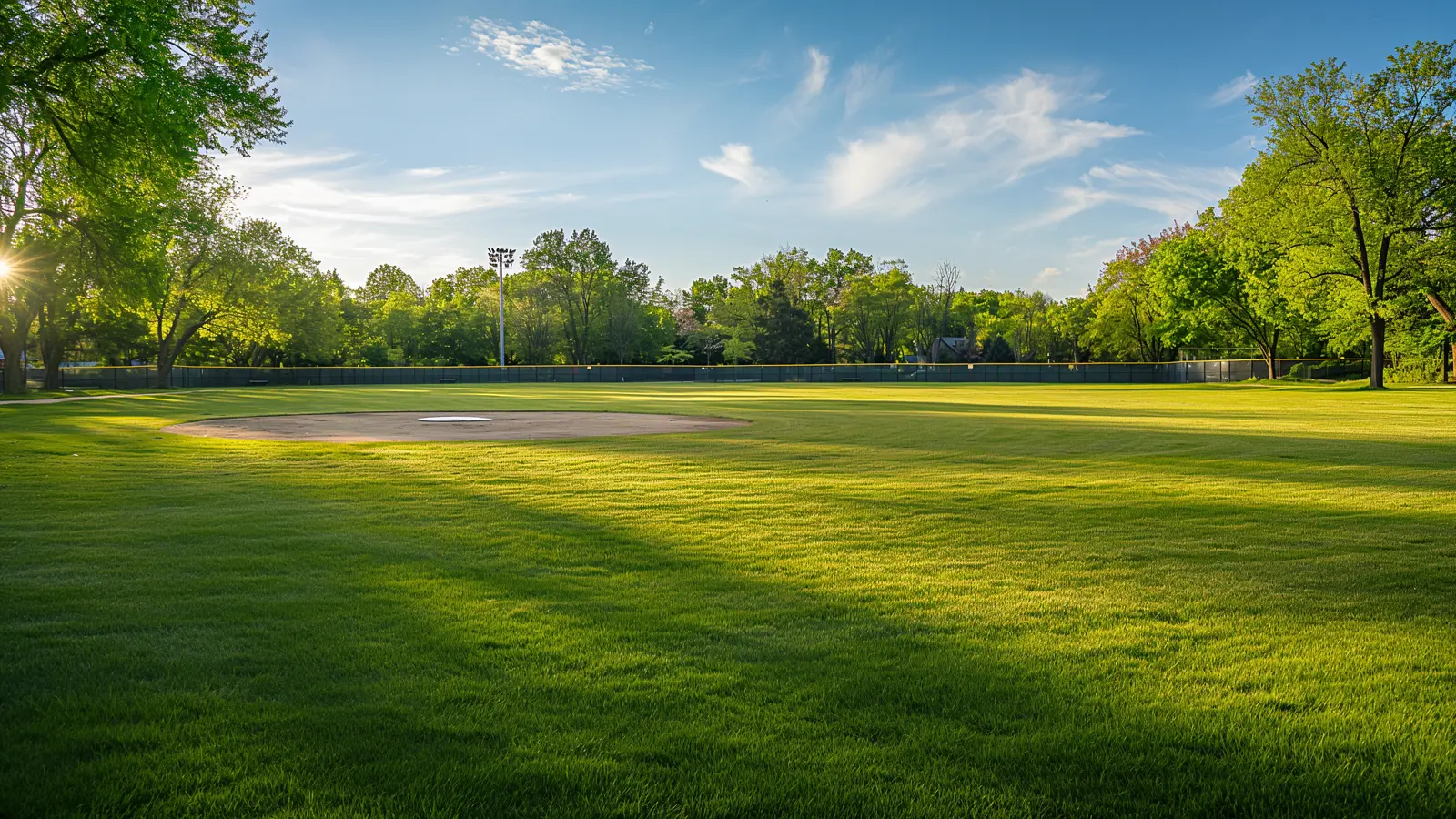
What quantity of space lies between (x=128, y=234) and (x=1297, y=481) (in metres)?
23.6

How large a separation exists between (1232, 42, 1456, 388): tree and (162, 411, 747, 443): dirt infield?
3642cm

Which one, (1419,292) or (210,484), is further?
(1419,292)

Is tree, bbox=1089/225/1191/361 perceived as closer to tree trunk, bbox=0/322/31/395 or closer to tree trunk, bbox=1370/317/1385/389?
tree trunk, bbox=1370/317/1385/389

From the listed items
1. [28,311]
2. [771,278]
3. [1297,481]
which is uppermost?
[771,278]

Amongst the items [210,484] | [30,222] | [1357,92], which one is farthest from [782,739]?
[1357,92]

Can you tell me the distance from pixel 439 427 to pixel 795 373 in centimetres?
6064

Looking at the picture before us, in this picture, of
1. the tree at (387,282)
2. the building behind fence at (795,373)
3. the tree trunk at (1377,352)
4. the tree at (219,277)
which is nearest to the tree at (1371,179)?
the tree trunk at (1377,352)

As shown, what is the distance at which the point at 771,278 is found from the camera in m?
93.1

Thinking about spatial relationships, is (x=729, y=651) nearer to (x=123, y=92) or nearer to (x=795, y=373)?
(x=123, y=92)

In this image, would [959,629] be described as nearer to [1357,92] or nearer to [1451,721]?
[1451,721]

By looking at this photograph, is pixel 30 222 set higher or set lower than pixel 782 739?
higher

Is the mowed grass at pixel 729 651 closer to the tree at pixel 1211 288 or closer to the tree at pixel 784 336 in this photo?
the tree at pixel 1211 288

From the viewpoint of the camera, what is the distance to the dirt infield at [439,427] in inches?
723

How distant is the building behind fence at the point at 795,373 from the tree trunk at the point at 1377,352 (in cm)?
1920
